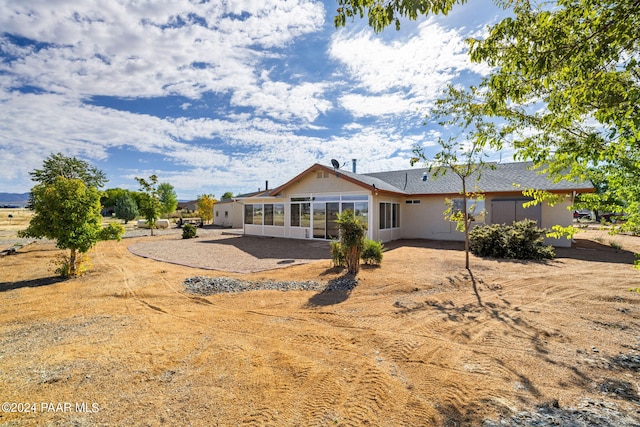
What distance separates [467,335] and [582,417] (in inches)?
71.9

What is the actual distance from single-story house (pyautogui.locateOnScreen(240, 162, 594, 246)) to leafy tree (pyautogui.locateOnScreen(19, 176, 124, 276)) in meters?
10.1

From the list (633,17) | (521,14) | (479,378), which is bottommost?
(479,378)

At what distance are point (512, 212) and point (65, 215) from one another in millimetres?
17750

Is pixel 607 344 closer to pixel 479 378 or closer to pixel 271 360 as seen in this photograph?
pixel 479 378

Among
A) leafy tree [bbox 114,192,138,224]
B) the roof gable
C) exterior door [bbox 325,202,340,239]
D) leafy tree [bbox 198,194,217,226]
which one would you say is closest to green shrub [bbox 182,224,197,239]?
the roof gable

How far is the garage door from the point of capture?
547 inches

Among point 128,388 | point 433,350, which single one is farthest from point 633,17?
point 128,388

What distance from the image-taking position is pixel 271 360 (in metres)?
3.74

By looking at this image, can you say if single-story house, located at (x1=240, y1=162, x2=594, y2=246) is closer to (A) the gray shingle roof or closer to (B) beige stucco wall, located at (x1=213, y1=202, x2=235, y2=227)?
(A) the gray shingle roof

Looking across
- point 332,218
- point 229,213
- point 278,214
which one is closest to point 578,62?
point 332,218

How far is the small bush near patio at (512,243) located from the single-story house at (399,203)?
2449 millimetres

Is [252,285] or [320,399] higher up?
[252,285]

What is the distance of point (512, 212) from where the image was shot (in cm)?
1427

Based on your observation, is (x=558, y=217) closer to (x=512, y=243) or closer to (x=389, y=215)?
(x=512, y=243)
